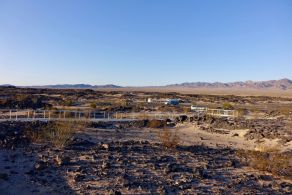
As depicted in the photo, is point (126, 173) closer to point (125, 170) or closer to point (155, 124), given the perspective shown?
point (125, 170)

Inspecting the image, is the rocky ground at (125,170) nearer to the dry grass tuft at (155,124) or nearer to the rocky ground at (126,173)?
the rocky ground at (126,173)

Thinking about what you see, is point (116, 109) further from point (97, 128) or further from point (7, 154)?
point (7, 154)

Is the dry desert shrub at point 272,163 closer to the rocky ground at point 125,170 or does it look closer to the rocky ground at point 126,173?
the rocky ground at point 125,170

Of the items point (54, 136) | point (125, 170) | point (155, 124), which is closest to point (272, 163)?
point (125, 170)

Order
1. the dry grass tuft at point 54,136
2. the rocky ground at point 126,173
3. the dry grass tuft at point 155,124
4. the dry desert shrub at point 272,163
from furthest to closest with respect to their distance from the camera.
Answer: the dry grass tuft at point 155,124 → the dry grass tuft at point 54,136 → the dry desert shrub at point 272,163 → the rocky ground at point 126,173

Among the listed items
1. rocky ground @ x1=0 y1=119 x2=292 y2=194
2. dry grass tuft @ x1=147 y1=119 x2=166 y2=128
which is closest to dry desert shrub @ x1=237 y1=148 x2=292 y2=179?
rocky ground @ x1=0 y1=119 x2=292 y2=194

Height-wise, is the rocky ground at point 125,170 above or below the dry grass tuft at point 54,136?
below

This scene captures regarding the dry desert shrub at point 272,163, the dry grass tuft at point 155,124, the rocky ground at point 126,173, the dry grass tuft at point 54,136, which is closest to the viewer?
the rocky ground at point 126,173

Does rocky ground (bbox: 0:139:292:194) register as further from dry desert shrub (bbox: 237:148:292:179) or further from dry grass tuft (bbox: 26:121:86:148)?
dry grass tuft (bbox: 26:121:86:148)

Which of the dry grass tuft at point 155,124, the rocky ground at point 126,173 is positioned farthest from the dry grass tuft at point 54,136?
the dry grass tuft at point 155,124

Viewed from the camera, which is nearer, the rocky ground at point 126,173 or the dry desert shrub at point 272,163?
the rocky ground at point 126,173

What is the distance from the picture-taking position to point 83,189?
1480 centimetres

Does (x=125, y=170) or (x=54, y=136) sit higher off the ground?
(x=54, y=136)

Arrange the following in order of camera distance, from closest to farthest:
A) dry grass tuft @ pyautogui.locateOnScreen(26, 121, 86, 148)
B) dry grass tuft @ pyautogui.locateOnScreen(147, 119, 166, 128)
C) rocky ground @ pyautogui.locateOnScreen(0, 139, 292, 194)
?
rocky ground @ pyautogui.locateOnScreen(0, 139, 292, 194)
dry grass tuft @ pyautogui.locateOnScreen(26, 121, 86, 148)
dry grass tuft @ pyautogui.locateOnScreen(147, 119, 166, 128)
